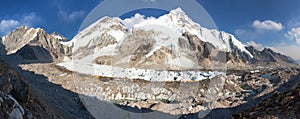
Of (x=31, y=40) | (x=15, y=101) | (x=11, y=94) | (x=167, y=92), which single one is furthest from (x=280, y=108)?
(x=31, y=40)

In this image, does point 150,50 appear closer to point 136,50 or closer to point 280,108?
point 136,50

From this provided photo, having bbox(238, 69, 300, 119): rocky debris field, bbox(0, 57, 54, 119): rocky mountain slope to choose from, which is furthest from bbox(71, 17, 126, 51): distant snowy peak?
bbox(238, 69, 300, 119): rocky debris field

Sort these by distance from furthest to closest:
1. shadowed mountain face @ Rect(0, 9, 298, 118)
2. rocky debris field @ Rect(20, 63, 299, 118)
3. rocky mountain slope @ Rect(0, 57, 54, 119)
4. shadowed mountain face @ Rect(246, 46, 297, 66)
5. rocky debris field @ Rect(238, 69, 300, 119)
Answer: shadowed mountain face @ Rect(246, 46, 297, 66)
rocky debris field @ Rect(20, 63, 299, 118)
shadowed mountain face @ Rect(0, 9, 298, 118)
rocky mountain slope @ Rect(0, 57, 54, 119)
rocky debris field @ Rect(238, 69, 300, 119)

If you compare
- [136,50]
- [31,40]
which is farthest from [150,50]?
[31,40]

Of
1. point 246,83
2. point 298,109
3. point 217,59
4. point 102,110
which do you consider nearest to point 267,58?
point 217,59

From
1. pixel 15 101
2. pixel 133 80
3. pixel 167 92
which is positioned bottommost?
pixel 15 101

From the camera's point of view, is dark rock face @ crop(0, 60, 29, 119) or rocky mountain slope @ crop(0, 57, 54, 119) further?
rocky mountain slope @ crop(0, 57, 54, 119)

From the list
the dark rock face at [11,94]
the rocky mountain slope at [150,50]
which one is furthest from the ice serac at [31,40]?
the dark rock face at [11,94]

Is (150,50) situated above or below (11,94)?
above

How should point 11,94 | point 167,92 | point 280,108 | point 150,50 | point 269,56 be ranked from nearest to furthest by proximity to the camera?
point 280,108
point 11,94
point 167,92
point 150,50
point 269,56

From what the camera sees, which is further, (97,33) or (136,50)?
(97,33)

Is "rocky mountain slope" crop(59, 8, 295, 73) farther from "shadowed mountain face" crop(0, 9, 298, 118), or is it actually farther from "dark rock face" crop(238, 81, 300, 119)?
"dark rock face" crop(238, 81, 300, 119)

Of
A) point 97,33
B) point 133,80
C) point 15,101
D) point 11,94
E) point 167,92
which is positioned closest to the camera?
point 15,101
